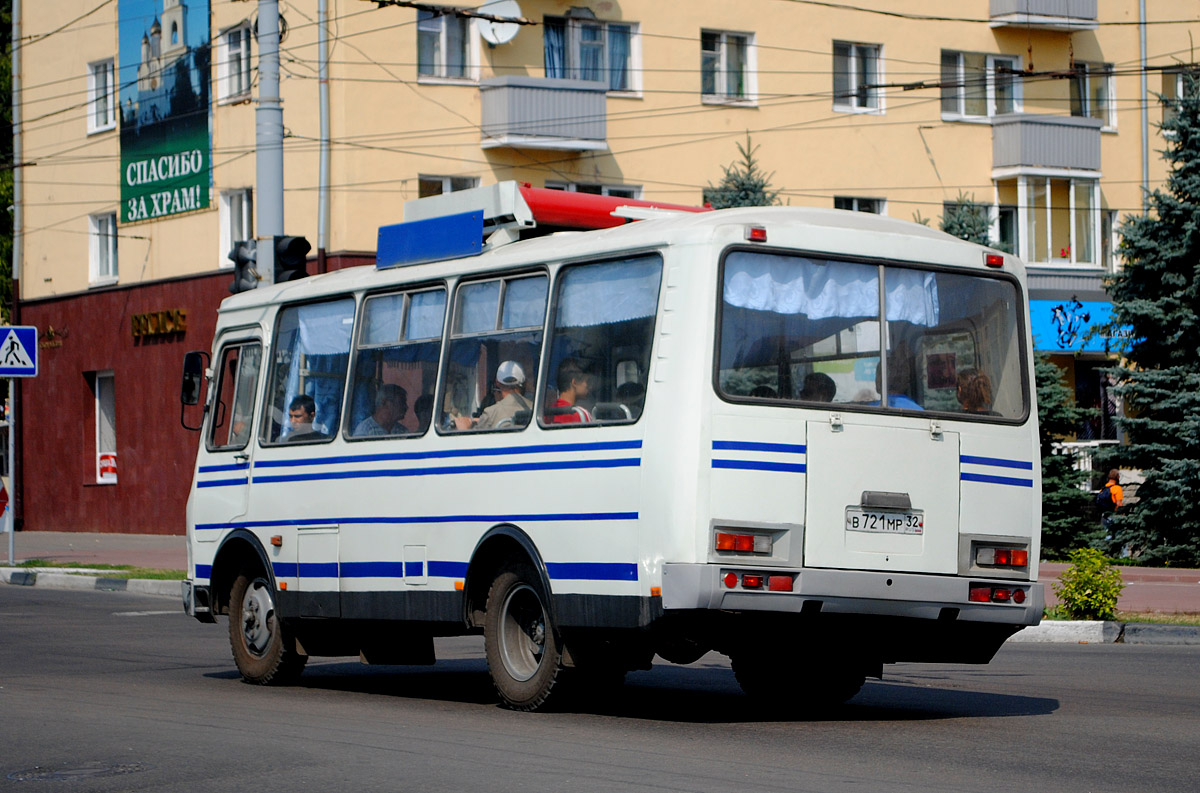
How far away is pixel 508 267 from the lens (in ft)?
36.2

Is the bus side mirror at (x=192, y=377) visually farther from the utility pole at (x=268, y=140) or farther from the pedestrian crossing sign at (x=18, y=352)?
the pedestrian crossing sign at (x=18, y=352)

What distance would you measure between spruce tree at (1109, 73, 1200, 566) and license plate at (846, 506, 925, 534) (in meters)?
18.7

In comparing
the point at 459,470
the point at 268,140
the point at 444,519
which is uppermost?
the point at 268,140

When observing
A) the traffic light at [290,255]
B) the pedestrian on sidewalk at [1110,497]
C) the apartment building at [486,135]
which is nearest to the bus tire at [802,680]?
the traffic light at [290,255]

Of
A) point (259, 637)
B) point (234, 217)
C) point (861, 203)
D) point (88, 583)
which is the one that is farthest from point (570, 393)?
point (861, 203)

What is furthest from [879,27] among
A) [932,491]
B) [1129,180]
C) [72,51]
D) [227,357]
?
[932,491]

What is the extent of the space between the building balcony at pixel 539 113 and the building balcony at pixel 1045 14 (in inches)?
372

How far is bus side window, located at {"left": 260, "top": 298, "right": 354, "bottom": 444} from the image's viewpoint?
12414mm

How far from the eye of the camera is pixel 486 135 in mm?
33531

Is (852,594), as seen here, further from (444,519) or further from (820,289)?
(444,519)

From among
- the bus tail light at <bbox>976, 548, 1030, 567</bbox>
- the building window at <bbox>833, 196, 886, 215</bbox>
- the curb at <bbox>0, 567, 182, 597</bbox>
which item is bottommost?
the curb at <bbox>0, 567, 182, 597</bbox>

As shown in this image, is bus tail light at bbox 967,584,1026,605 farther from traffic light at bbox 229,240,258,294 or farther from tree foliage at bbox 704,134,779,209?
tree foliage at bbox 704,134,779,209

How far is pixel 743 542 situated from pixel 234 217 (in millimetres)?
27056

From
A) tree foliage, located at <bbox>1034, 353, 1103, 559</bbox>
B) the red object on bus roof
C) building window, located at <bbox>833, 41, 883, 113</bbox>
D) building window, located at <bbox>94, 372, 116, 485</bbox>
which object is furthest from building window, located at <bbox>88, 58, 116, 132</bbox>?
the red object on bus roof
